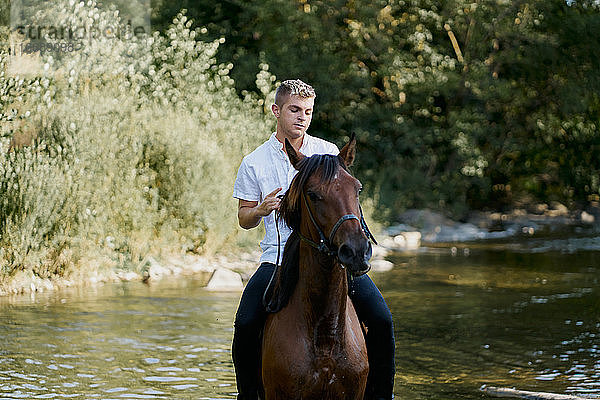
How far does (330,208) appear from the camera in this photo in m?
4.07

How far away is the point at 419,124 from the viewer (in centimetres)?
3334

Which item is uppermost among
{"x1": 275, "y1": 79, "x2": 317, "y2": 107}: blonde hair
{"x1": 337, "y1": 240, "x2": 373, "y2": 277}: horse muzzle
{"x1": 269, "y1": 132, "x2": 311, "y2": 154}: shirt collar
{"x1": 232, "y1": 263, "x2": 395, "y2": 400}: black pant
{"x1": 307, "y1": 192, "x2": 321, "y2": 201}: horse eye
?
{"x1": 275, "y1": 79, "x2": 317, "y2": 107}: blonde hair

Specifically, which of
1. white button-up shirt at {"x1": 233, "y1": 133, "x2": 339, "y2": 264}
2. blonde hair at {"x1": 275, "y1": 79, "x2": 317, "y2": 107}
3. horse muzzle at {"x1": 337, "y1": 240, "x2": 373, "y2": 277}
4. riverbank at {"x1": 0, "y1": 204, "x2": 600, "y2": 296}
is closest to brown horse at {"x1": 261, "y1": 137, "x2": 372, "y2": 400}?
horse muzzle at {"x1": 337, "y1": 240, "x2": 373, "y2": 277}

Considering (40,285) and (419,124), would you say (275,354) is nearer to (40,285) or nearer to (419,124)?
(40,285)

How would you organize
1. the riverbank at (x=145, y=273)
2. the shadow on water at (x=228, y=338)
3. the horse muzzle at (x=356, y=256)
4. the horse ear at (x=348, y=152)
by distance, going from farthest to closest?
Result: the riverbank at (x=145, y=273), the shadow on water at (x=228, y=338), the horse ear at (x=348, y=152), the horse muzzle at (x=356, y=256)

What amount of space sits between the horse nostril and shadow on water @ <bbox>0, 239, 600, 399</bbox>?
4480 mm

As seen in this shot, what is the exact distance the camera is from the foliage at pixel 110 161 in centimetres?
1431

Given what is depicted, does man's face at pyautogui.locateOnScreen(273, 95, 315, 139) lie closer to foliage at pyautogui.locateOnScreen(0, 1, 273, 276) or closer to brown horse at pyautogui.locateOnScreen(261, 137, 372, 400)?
brown horse at pyautogui.locateOnScreen(261, 137, 372, 400)

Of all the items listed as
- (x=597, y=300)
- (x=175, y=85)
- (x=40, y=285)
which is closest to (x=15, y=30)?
(x=175, y=85)

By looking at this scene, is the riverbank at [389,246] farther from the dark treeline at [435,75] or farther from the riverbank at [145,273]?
the dark treeline at [435,75]

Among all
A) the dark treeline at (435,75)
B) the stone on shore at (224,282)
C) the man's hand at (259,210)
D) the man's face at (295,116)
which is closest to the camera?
the man's hand at (259,210)

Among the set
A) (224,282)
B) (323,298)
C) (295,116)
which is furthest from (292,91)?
(224,282)

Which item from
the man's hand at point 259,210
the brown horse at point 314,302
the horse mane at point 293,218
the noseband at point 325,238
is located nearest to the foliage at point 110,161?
the man's hand at point 259,210

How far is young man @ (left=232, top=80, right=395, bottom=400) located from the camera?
4.86 metres
